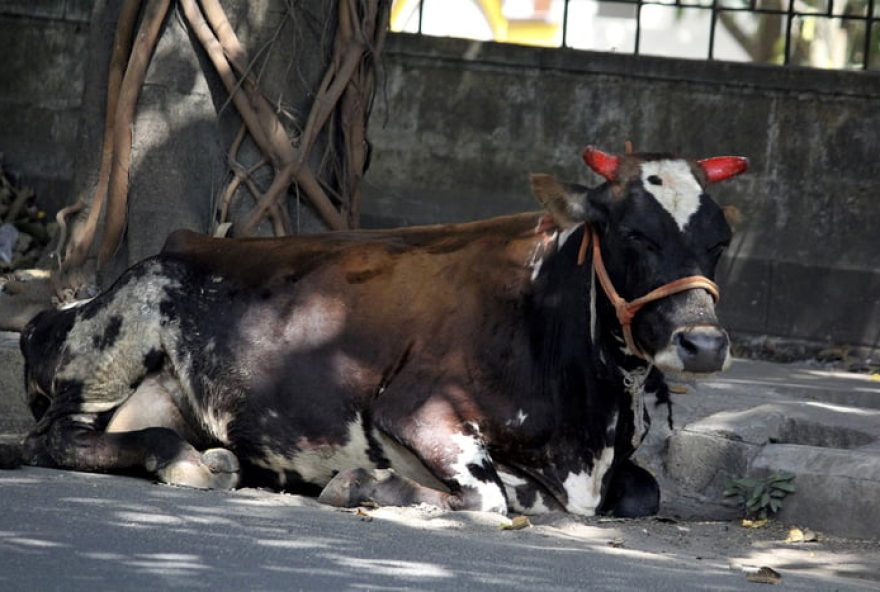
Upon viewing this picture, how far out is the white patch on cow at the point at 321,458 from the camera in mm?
6473

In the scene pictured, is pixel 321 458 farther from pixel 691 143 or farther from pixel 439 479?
pixel 691 143

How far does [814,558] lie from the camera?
5.84m

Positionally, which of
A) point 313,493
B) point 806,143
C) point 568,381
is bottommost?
point 313,493

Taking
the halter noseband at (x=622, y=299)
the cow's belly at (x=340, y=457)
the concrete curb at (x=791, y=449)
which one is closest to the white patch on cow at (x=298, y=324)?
the cow's belly at (x=340, y=457)

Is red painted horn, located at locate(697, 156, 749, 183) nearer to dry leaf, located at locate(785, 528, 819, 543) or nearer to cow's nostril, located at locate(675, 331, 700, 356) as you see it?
cow's nostril, located at locate(675, 331, 700, 356)

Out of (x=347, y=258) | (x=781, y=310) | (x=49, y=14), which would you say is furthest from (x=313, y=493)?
(x=49, y=14)

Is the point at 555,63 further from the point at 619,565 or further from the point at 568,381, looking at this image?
the point at 619,565

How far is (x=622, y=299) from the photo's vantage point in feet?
20.2

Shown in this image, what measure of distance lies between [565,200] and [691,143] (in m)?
5.21

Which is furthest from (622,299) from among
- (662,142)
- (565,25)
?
(565,25)

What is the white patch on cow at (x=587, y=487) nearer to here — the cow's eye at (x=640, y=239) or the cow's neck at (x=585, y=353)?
the cow's neck at (x=585, y=353)

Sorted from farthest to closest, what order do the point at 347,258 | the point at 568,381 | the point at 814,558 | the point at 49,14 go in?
the point at 49,14, the point at 347,258, the point at 568,381, the point at 814,558

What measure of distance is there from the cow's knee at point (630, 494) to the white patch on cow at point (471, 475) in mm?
491

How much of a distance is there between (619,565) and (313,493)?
1729 mm
